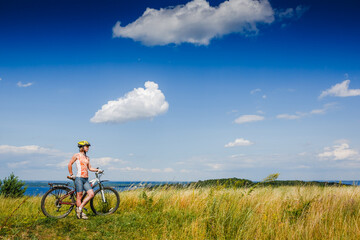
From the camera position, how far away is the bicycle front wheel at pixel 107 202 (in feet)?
30.5

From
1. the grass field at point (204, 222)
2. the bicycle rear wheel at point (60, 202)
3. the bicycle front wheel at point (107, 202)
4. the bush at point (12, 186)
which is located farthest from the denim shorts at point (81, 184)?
the bush at point (12, 186)

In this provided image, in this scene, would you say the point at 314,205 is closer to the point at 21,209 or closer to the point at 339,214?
the point at 339,214

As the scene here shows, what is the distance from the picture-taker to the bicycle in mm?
8578

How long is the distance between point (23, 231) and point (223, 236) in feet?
15.5

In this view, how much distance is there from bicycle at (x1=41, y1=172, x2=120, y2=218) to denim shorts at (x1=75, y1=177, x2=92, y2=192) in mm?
230

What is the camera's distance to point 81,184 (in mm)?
8562

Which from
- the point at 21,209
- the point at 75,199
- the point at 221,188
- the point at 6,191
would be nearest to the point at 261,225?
the point at 221,188

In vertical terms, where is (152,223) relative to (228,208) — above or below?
below

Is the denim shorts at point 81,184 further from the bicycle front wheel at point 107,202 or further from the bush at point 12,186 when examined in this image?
the bush at point 12,186

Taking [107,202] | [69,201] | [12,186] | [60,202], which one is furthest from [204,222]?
Result: [12,186]

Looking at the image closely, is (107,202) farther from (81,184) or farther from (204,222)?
(204,222)

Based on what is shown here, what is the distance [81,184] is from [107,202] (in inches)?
53.2

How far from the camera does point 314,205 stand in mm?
8477

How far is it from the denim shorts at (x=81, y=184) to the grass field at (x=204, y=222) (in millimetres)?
869
